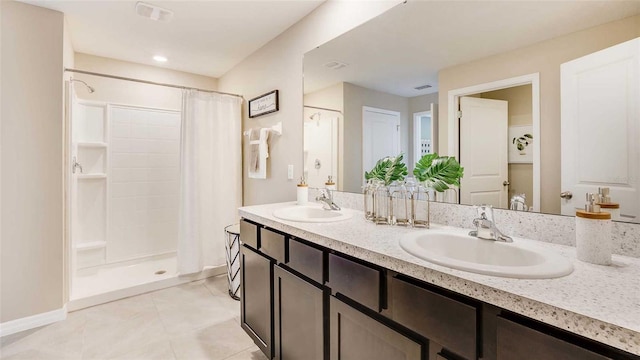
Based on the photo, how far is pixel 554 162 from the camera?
1.09 m

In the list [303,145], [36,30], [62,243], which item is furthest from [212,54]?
[62,243]

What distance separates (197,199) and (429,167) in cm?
231

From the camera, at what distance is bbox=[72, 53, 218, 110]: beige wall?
3121 millimetres

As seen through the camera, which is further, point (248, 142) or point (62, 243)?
point (248, 142)

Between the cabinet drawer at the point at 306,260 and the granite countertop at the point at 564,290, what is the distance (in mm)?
196

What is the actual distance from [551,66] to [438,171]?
58 centimetres

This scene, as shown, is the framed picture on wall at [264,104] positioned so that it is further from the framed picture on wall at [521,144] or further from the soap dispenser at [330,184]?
the framed picture on wall at [521,144]

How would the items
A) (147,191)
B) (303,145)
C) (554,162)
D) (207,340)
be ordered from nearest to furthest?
1. (554,162)
2. (207,340)
3. (303,145)
4. (147,191)

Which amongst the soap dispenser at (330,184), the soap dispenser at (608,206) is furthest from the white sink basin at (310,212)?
the soap dispenser at (608,206)

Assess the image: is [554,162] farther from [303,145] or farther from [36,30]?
[36,30]

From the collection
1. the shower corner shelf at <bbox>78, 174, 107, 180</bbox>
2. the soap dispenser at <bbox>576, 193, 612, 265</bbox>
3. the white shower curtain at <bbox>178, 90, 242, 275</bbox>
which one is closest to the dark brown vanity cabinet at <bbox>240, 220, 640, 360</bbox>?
the soap dispenser at <bbox>576, 193, 612, 265</bbox>

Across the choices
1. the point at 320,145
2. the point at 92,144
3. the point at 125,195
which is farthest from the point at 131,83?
the point at 320,145

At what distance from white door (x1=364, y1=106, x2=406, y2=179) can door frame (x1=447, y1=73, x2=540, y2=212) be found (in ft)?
1.05

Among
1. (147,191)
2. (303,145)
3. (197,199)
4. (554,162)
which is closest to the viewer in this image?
(554,162)
